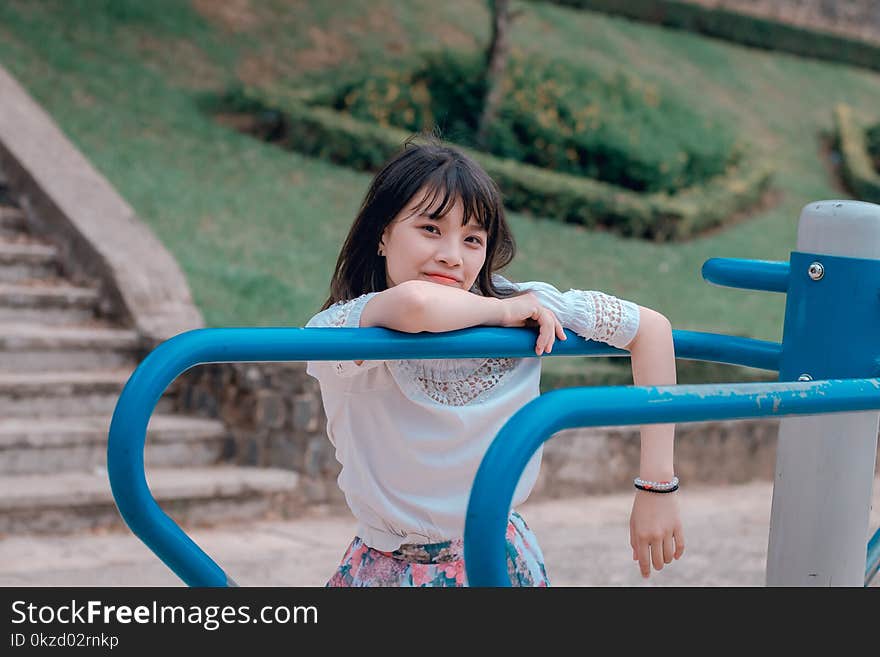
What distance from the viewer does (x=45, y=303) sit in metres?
5.87

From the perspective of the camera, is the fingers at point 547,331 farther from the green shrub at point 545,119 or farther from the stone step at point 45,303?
the green shrub at point 545,119

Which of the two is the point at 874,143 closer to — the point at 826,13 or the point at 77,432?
the point at 826,13

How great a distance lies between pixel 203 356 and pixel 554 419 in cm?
50

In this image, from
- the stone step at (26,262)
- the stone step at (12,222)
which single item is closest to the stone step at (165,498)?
the stone step at (26,262)

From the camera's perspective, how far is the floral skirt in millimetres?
1924

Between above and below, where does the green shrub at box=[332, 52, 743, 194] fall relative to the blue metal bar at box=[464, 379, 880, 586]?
above

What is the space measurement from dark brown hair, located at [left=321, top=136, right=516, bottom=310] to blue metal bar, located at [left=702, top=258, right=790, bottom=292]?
329mm

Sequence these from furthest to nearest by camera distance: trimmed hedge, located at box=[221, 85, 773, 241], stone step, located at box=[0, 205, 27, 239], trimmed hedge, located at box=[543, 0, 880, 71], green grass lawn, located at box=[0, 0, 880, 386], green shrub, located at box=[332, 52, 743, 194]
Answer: trimmed hedge, located at box=[543, 0, 880, 71] → green shrub, located at box=[332, 52, 743, 194] → trimmed hedge, located at box=[221, 85, 773, 241] → green grass lawn, located at box=[0, 0, 880, 386] → stone step, located at box=[0, 205, 27, 239]

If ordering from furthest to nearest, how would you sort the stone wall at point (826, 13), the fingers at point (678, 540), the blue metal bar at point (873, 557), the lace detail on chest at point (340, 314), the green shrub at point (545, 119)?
the stone wall at point (826, 13) → the green shrub at point (545, 119) → the blue metal bar at point (873, 557) → the lace detail on chest at point (340, 314) → the fingers at point (678, 540)

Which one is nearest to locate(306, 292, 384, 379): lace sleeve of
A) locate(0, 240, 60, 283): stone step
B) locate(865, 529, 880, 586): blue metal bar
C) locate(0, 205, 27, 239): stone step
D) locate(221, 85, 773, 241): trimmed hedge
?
locate(865, 529, 880, 586): blue metal bar

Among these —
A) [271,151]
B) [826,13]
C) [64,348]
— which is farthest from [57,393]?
[826,13]

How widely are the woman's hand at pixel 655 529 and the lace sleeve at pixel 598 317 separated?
0.75ft

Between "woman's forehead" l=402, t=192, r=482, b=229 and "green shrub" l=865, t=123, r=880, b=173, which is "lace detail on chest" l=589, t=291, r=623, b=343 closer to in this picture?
"woman's forehead" l=402, t=192, r=482, b=229

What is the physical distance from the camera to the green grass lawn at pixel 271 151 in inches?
271
